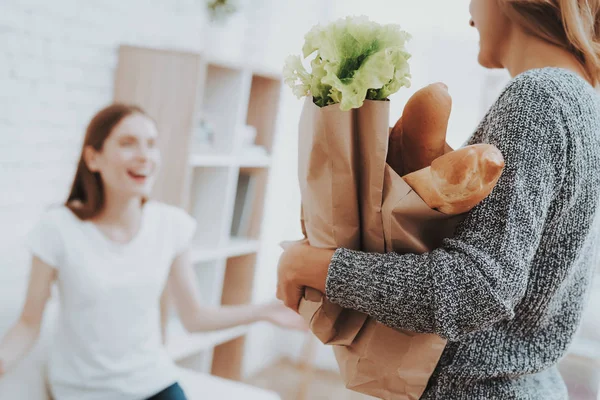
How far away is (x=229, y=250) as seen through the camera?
2.99m

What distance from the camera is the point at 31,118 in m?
2.26

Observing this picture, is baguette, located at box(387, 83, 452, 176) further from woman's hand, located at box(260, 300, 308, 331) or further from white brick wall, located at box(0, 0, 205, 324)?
white brick wall, located at box(0, 0, 205, 324)

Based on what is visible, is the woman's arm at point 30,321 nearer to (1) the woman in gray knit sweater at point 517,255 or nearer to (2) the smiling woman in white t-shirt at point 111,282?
(2) the smiling woman in white t-shirt at point 111,282

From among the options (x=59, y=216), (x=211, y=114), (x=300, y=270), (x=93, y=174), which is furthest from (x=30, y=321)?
(x=211, y=114)

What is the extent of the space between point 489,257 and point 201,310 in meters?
1.50

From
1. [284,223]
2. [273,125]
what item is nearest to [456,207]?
[273,125]

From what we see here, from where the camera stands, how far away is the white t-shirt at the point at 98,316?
1.73 meters

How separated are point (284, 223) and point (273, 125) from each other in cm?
102

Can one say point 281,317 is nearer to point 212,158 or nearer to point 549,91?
point 212,158

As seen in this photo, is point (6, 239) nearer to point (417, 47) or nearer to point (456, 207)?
point (456, 207)

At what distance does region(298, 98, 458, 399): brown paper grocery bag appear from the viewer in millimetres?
725

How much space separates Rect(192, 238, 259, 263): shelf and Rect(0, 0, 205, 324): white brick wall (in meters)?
0.69

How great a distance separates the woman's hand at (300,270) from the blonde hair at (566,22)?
46 cm

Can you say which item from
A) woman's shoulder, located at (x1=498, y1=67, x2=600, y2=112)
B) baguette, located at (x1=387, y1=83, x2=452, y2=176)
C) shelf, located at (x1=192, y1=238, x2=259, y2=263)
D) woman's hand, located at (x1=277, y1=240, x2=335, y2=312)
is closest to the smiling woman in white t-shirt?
shelf, located at (x1=192, y1=238, x2=259, y2=263)
